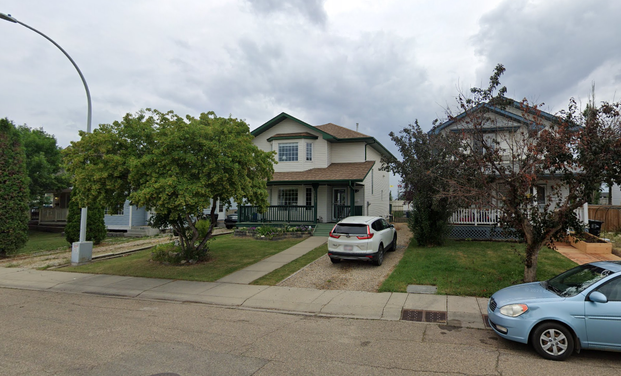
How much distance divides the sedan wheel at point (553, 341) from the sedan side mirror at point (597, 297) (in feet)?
1.86

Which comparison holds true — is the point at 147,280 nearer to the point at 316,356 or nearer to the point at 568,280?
the point at 316,356

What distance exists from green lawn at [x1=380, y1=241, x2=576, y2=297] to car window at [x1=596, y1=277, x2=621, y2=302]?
3.26m

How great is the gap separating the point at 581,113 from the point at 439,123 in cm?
548

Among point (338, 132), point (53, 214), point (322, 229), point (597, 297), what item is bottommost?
→ point (597, 297)

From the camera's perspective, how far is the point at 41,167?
2669 centimetres

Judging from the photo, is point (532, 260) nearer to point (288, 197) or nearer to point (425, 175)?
point (425, 175)

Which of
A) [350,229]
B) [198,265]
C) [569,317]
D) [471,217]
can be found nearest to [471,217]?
[471,217]

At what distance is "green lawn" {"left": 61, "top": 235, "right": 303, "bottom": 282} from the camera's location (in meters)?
11.5

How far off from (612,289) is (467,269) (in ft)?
17.4

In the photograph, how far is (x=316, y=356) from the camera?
5238 mm

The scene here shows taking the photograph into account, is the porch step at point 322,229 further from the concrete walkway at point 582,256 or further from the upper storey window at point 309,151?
the concrete walkway at point 582,256

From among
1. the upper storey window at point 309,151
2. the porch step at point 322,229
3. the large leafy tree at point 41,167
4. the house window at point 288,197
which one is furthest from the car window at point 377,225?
the large leafy tree at point 41,167

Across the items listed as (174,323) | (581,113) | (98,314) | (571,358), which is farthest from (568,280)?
(98,314)

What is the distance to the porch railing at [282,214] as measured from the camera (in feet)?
70.0
